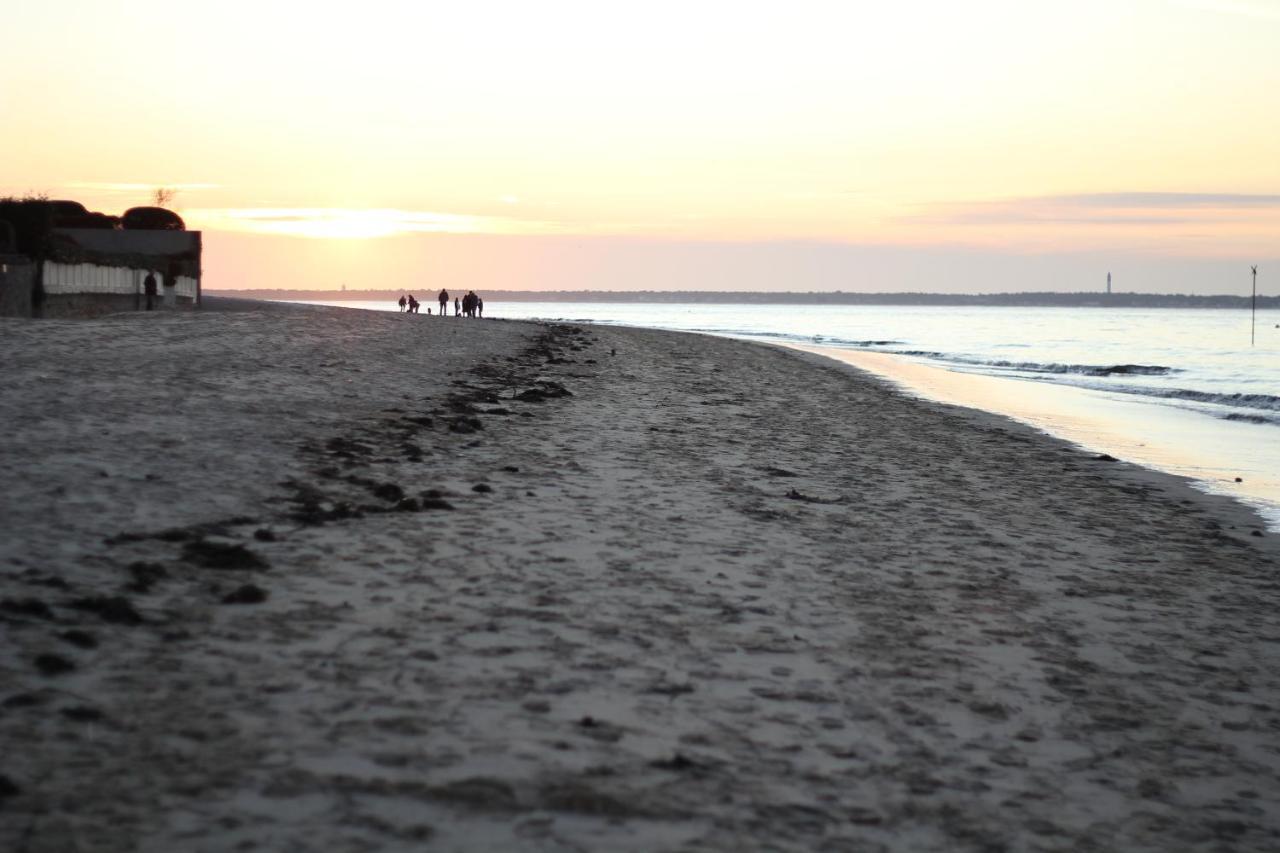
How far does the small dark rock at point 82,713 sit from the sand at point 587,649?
9 centimetres

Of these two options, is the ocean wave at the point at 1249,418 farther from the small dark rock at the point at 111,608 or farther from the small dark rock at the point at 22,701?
the small dark rock at the point at 22,701

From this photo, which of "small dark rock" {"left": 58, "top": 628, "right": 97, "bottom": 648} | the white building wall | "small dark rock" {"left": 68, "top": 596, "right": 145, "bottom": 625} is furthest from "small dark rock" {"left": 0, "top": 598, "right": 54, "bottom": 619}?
the white building wall

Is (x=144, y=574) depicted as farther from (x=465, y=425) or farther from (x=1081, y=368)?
(x=1081, y=368)

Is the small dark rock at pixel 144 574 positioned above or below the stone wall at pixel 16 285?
below

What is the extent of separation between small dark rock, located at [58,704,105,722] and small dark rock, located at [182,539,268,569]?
7.89 ft

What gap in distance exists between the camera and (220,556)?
7.50m

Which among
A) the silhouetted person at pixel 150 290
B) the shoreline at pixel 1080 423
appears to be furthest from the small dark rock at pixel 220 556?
the silhouetted person at pixel 150 290

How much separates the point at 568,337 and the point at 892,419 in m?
25.6

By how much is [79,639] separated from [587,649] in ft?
8.42

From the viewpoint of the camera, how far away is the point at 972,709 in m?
6.02

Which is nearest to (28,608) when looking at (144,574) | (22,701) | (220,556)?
(144,574)

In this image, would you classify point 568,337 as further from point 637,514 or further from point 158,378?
point 637,514

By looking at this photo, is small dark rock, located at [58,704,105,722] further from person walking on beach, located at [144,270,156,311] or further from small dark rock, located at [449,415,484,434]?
person walking on beach, located at [144,270,156,311]

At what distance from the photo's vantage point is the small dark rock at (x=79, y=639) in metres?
5.73
